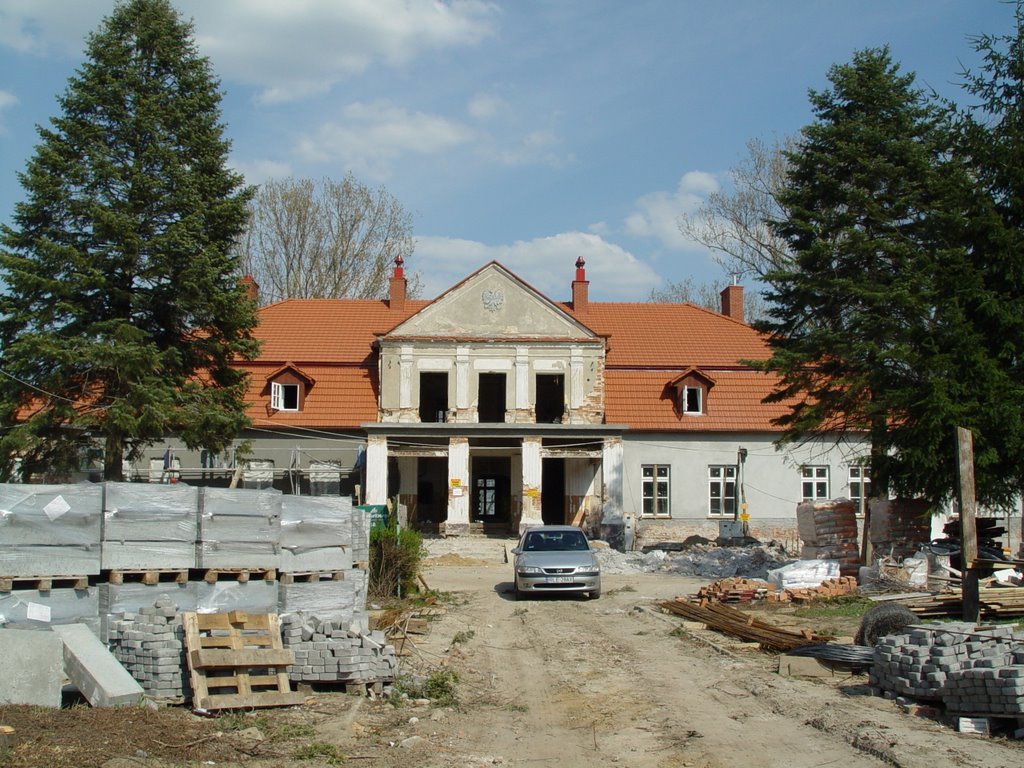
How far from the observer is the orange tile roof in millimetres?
33938

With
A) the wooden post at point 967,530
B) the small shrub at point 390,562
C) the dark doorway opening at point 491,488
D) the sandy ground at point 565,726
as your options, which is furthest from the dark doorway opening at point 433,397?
the wooden post at point 967,530

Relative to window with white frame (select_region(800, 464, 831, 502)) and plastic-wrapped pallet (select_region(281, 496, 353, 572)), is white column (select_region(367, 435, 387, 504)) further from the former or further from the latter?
→ plastic-wrapped pallet (select_region(281, 496, 353, 572))

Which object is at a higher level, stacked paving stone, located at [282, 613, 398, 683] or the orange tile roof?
the orange tile roof

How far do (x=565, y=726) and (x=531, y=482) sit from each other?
2313 cm

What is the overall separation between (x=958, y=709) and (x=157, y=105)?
69.0ft

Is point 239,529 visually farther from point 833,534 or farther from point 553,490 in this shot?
point 553,490

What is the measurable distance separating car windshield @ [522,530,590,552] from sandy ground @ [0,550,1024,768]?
678 cm

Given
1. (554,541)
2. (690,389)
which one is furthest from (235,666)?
(690,389)

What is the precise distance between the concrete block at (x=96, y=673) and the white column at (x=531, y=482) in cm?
2315

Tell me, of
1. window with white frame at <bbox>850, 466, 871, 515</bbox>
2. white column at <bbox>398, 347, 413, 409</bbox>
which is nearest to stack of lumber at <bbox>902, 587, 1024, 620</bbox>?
window with white frame at <bbox>850, 466, 871, 515</bbox>

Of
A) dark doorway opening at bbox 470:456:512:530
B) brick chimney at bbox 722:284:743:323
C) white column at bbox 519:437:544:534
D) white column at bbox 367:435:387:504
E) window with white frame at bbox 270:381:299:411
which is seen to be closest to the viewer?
white column at bbox 367:435:387:504

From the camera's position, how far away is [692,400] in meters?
35.2

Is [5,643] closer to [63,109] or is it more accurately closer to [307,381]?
[63,109]

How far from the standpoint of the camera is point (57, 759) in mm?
7320
